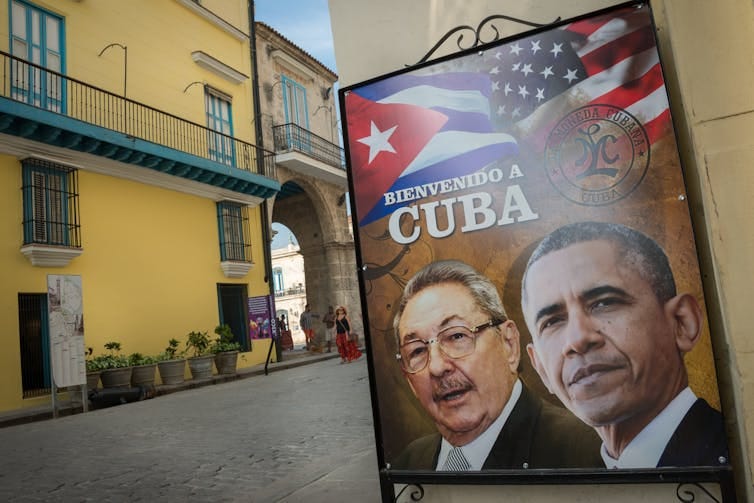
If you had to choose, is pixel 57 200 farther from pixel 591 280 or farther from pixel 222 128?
pixel 591 280

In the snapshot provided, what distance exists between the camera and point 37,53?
39.2 ft

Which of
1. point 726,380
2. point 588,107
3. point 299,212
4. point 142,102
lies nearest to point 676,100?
point 588,107

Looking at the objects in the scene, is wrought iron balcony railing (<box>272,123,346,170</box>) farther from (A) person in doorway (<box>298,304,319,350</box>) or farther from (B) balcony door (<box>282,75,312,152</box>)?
(A) person in doorway (<box>298,304,319,350</box>)

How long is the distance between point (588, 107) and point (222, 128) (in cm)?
1613

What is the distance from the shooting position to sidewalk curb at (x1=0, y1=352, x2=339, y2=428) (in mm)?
9111

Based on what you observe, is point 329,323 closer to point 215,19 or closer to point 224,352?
point 224,352

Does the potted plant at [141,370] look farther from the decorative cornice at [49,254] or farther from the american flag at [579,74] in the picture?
the american flag at [579,74]

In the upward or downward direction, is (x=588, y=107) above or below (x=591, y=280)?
above

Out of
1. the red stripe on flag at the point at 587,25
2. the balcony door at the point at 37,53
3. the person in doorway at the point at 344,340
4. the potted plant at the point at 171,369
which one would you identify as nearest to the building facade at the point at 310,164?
the person in doorway at the point at 344,340

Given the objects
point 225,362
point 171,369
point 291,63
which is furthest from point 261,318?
point 291,63

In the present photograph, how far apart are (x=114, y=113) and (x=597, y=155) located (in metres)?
13.4

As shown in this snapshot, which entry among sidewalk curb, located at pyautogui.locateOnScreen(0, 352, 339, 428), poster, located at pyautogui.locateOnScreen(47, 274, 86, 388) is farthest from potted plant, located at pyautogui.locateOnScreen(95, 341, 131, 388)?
poster, located at pyautogui.locateOnScreen(47, 274, 86, 388)

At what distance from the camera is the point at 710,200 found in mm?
1872

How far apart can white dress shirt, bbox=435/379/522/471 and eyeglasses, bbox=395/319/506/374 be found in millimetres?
228
